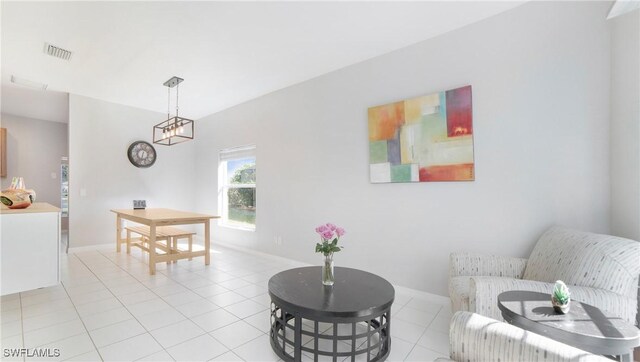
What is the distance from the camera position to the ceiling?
246cm

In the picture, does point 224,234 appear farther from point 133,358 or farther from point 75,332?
point 133,358

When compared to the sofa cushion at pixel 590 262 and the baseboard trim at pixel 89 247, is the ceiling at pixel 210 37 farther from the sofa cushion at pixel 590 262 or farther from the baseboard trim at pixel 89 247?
the baseboard trim at pixel 89 247

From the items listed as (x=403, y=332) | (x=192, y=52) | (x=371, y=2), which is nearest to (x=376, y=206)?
(x=403, y=332)

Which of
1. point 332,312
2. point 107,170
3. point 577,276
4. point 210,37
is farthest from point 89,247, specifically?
point 577,276

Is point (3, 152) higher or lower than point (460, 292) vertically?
higher

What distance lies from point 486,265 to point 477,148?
108 centimetres

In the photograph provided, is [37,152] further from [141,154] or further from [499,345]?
[499,345]

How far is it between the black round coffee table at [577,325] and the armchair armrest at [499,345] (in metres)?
0.33

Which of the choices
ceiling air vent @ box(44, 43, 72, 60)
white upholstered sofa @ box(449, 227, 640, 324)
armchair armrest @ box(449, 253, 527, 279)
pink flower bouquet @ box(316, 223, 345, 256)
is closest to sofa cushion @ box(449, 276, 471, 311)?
white upholstered sofa @ box(449, 227, 640, 324)

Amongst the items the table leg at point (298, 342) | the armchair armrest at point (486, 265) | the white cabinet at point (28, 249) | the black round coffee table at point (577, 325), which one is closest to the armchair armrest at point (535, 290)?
the black round coffee table at point (577, 325)

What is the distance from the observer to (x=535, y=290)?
1.61 meters

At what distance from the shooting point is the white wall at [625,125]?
69.8 inches

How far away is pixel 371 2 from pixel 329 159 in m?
1.89

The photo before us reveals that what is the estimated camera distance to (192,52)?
3.20 metres
